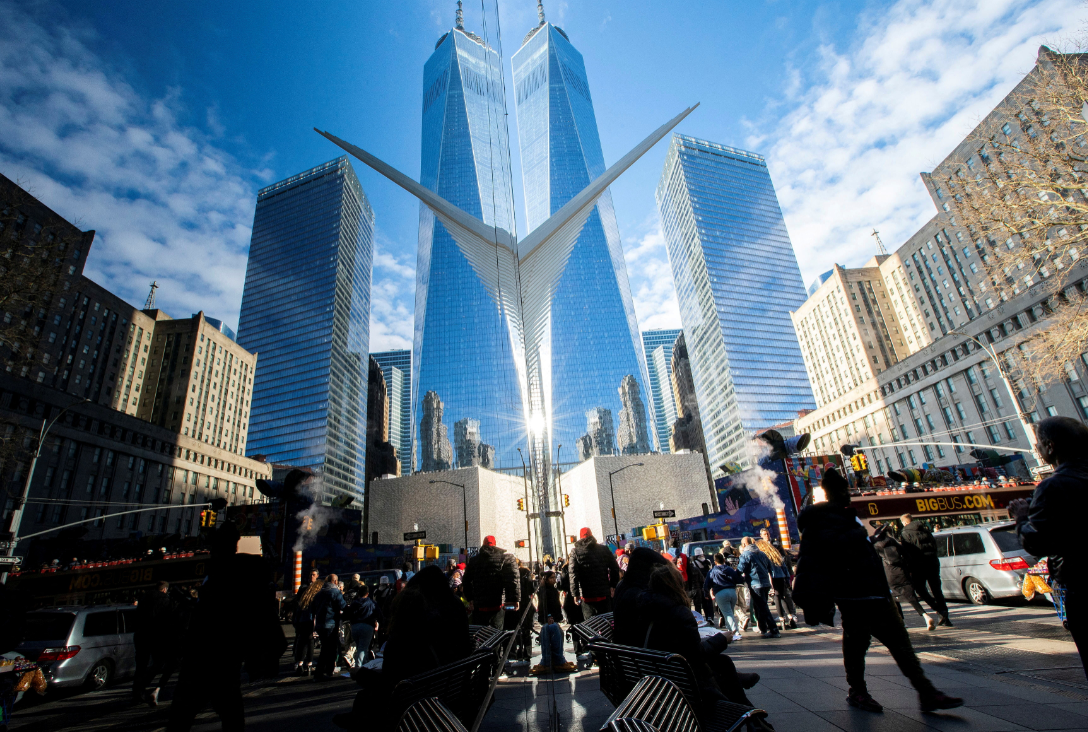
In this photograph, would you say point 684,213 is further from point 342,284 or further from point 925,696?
point 925,696

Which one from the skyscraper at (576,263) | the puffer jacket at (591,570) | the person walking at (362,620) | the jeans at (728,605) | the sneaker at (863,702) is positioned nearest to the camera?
the sneaker at (863,702)


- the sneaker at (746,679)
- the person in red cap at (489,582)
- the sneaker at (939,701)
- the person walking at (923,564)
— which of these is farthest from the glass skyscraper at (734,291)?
the sneaker at (746,679)

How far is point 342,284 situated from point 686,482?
111140 mm

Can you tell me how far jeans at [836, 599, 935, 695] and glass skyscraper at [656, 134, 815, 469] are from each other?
389 ft

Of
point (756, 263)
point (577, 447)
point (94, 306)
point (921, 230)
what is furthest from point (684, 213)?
point (94, 306)

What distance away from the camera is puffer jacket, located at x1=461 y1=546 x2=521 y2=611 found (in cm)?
767

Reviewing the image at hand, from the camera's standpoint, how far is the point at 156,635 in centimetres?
812

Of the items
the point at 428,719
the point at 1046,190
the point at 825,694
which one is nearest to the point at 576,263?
the point at 1046,190

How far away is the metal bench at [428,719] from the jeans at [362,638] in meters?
7.18

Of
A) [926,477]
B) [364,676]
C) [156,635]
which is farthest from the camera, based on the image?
[926,477]

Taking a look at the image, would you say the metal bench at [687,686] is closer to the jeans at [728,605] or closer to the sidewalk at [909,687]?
the sidewalk at [909,687]

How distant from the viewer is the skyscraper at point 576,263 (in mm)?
113875

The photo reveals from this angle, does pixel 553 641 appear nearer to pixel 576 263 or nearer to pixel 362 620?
pixel 362 620

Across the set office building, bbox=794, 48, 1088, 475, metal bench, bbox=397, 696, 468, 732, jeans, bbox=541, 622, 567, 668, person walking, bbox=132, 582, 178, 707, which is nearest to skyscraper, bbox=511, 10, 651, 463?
office building, bbox=794, 48, 1088, 475
